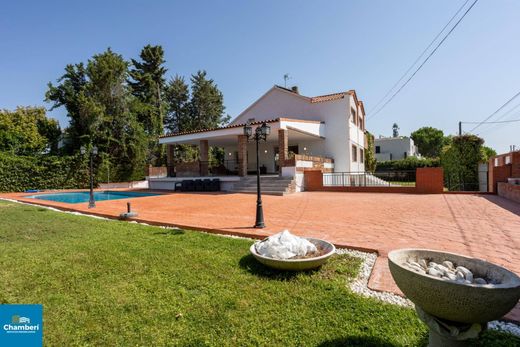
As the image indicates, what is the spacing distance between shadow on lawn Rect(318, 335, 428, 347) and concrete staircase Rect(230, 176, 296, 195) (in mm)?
11441

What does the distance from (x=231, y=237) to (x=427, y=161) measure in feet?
113

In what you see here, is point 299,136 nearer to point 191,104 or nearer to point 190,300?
point 190,300

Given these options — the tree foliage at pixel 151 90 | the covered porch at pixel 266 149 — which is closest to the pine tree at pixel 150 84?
the tree foliage at pixel 151 90

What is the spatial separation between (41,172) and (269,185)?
1948 cm

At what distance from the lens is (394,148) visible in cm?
4478

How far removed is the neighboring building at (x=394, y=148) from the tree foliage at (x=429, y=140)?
17823 millimetres

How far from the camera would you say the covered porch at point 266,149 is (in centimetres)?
1533

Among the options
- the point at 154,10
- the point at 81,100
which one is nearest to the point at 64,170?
the point at 81,100

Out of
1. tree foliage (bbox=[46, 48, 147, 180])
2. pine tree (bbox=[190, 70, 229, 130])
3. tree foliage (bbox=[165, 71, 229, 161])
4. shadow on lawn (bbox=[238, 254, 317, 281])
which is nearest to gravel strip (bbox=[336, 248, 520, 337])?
shadow on lawn (bbox=[238, 254, 317, 281])

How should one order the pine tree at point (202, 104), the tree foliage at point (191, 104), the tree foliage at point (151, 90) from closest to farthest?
1. the tree foliage at point (151, 90)
2. the tree foliage at point (191, 104)
3. the pine tree at point (202, 104)

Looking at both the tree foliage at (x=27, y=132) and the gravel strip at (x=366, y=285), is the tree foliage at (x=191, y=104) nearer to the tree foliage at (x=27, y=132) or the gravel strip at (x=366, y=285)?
the tree foliage at (x=27, y=132)

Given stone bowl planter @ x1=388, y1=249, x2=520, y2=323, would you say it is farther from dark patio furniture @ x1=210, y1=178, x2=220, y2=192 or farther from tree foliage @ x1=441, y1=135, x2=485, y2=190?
tree foliage @ x1=441, y1=135, x2=485, y2=190

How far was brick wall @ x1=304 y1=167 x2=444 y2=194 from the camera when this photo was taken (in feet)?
42.2

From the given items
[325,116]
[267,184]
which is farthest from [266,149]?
[267,184]
